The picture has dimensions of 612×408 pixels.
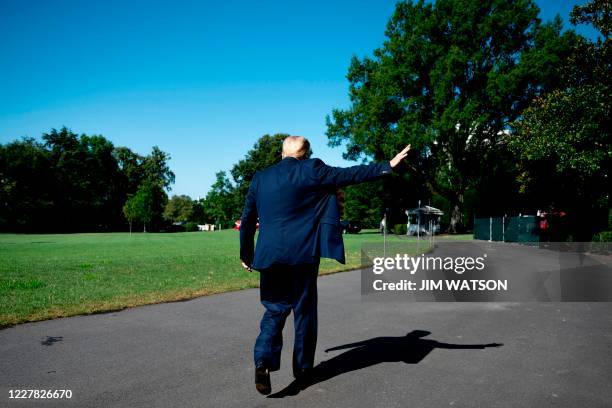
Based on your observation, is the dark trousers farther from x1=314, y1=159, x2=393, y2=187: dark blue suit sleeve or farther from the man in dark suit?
x1=314, y1=159, x2=393, y2=187: dark blue suit sleeve

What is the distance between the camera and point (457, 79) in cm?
3450

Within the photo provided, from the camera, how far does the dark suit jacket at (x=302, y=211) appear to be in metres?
3.31

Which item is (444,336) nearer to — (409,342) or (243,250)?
(409,342)

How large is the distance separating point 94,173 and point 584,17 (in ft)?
230

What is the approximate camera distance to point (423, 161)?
39.0m

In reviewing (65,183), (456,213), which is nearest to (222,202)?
(65,183)

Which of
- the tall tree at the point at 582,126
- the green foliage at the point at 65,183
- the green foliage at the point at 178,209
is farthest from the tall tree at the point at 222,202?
the tall tree at the point at 582,126

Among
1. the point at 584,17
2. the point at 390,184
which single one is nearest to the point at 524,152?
the point at 584,17

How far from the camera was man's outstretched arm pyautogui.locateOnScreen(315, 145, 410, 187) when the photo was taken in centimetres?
330

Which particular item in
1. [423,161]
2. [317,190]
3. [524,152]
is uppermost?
[423,161]
